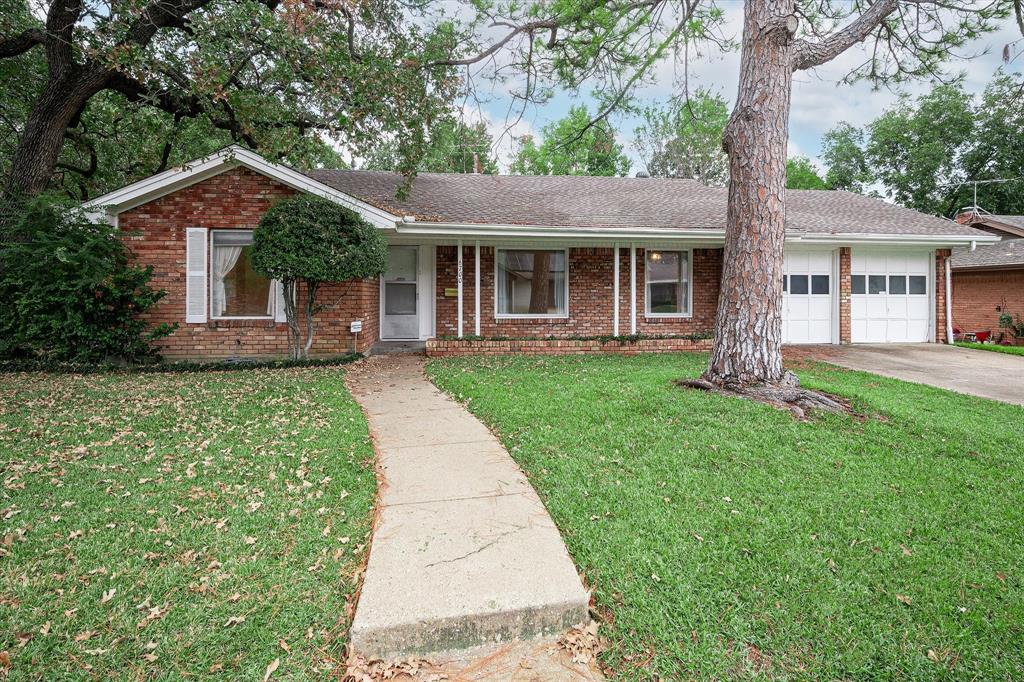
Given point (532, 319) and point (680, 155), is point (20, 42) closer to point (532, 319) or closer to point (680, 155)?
point (532, 319)

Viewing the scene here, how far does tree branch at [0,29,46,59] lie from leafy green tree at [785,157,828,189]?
1243 inches

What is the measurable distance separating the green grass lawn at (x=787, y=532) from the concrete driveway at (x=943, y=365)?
6.67ft

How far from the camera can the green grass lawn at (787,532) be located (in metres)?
2.17

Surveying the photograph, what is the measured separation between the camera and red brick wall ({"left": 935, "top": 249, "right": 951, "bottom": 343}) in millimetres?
12914

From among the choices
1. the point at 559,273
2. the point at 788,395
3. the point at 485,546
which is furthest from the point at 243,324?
the point at 788,395

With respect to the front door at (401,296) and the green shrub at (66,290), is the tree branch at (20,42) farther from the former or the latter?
the front door at (401,296)

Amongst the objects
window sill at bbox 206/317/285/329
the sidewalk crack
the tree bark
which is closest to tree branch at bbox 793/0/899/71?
the sidewalk crack

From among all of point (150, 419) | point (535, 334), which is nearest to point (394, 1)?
point (535, 334)

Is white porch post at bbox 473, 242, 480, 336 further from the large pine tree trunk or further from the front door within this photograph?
the large pine tree trunk

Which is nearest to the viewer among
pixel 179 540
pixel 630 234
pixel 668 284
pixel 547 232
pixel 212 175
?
pixel 179 540

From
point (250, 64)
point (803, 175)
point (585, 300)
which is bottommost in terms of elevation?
point (585, 300)

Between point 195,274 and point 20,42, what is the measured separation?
5174 millimetres

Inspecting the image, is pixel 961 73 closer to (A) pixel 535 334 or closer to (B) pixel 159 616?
(A) pixel 535 334

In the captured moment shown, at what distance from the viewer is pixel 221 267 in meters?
9.46
